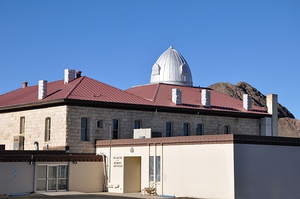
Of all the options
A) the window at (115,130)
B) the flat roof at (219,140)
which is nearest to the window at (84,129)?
the window at (115,130)

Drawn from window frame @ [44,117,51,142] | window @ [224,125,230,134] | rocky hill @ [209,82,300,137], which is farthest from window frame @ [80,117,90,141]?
rocky hill @ [209,82,300,137]

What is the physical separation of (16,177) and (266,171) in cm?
1544

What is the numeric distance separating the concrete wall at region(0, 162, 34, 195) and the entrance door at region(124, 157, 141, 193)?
6.40 metres

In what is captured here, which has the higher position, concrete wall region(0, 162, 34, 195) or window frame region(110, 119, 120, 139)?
window frame region(110, 119, 120, 139)

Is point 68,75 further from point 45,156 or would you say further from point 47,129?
point 45,156

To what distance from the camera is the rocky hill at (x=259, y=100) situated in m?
124

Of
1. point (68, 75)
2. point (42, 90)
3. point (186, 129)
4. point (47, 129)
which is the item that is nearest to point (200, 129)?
point (186, 129)

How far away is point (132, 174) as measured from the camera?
123ft

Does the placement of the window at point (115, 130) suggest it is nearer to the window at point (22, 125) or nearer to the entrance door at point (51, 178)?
the entrance door at point (51, 178)

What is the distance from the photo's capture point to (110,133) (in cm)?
4000

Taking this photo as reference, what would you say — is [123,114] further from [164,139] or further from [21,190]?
[21,190]

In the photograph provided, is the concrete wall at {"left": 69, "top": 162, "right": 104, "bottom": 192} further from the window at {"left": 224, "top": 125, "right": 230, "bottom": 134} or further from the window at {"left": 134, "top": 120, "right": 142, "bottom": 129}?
the window at {"left": 224, "top": 125, "right": 230, "bottom": 134}

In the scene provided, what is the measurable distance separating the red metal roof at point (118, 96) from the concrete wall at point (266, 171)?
42.2 ft

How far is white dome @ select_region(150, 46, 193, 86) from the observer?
53406mm
